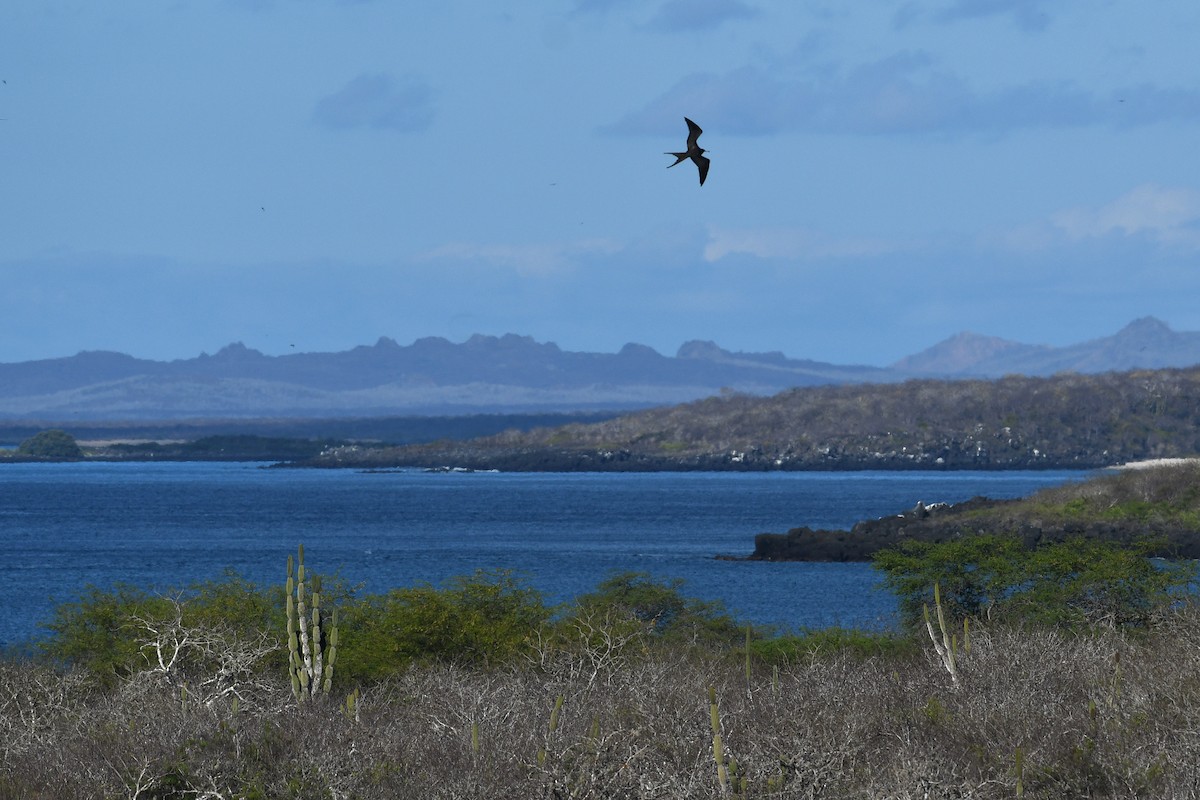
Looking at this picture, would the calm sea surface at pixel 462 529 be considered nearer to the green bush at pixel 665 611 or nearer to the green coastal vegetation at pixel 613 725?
the green bush at pixel 665 611

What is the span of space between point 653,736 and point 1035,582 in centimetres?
2559

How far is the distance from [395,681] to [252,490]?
122823 millimetres

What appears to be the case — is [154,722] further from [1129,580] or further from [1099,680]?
[1129,580]

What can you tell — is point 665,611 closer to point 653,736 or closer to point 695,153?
point 653,736

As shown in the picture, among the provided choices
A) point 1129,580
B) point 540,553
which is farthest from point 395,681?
point 540,553

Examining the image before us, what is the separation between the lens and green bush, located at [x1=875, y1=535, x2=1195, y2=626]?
37.2 metres

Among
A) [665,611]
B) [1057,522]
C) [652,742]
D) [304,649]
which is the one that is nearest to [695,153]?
[652,742]

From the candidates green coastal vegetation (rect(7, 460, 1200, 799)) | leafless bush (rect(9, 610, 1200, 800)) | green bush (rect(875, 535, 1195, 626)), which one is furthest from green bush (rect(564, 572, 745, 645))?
leafless bush (rect(9, 610, 1200, 800))

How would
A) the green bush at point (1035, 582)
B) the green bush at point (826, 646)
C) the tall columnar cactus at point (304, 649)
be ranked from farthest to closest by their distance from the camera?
the green bush at point (1035, 582)
the green bush at point (826, 646)
the tall columnar cactus at point (304, 649)

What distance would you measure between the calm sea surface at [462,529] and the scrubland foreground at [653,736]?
26.1m

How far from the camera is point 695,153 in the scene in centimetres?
1184

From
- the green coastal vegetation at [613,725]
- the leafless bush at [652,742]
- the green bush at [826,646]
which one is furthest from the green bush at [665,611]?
the leafless bush at [652,742]

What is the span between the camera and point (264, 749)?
696 inches

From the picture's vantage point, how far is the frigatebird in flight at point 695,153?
460 inches
